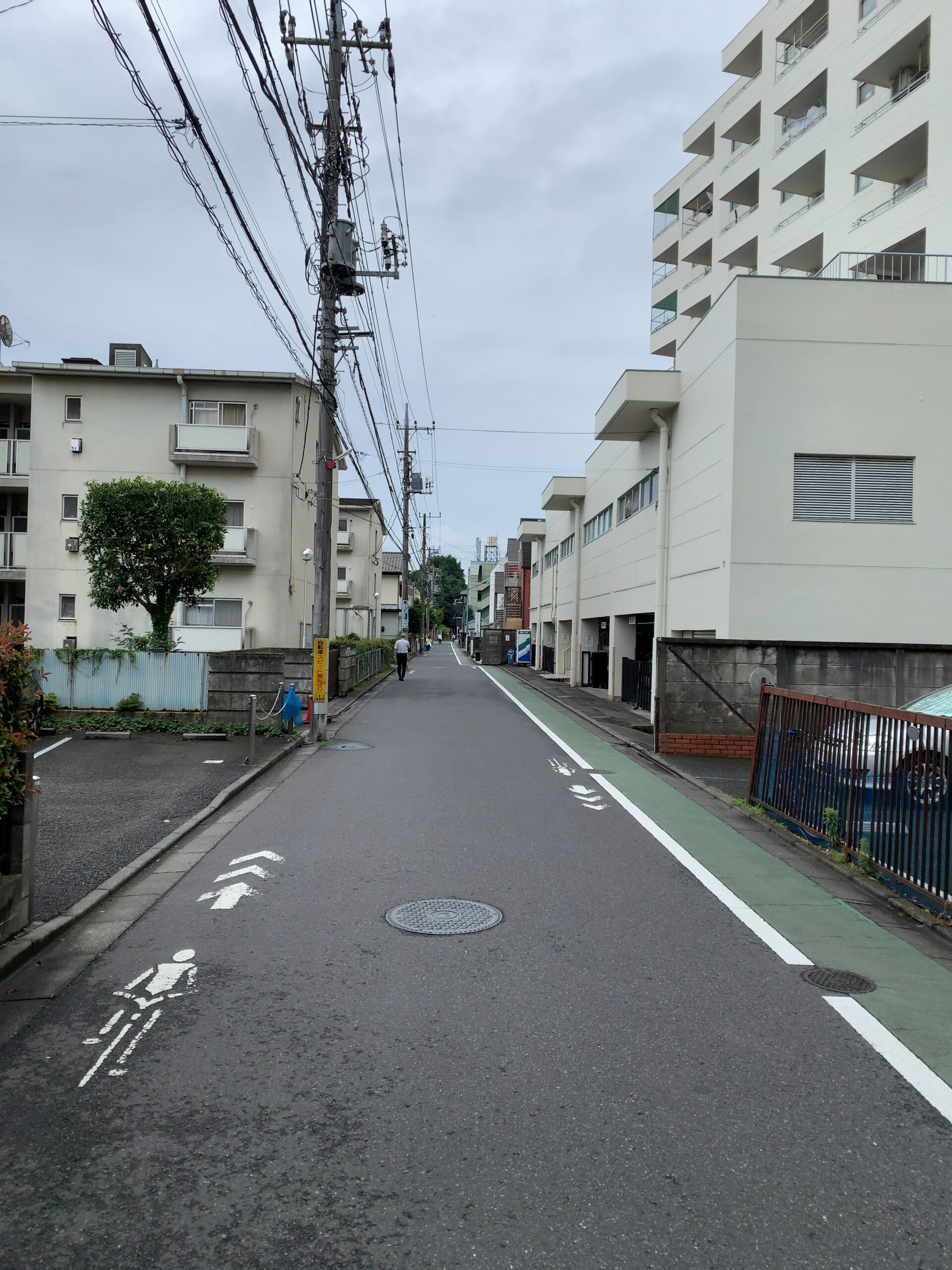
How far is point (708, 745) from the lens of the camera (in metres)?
14.0

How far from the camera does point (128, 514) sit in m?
17.4

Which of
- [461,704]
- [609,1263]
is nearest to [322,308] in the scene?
[461,704]

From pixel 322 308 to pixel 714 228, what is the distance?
20.2m

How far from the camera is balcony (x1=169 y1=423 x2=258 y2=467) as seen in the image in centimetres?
2709

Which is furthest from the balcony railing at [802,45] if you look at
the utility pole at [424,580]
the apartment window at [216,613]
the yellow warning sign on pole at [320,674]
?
the utility pole at [424,580]

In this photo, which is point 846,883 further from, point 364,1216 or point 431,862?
point 364,1216

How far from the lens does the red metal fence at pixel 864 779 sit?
19.9ft

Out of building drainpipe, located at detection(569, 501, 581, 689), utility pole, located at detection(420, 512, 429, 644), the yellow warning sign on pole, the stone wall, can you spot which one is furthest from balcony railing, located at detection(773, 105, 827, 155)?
utility pole, located at detection(420, 512, 429, 644)

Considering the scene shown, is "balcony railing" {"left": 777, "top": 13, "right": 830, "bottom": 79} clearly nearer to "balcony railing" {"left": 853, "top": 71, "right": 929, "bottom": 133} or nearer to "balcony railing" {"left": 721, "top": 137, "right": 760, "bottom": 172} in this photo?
"balcony railing" {"left": 721, "top": 137, "right": 760, "bottom": 172}

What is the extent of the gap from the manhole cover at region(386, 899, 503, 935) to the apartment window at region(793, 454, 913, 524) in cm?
1133

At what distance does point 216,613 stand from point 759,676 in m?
18.8

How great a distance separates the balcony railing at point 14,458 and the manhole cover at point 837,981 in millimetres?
28816

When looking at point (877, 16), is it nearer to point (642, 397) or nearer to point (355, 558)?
point (642, 397)

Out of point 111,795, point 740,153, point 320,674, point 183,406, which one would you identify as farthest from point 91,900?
point 740,153
